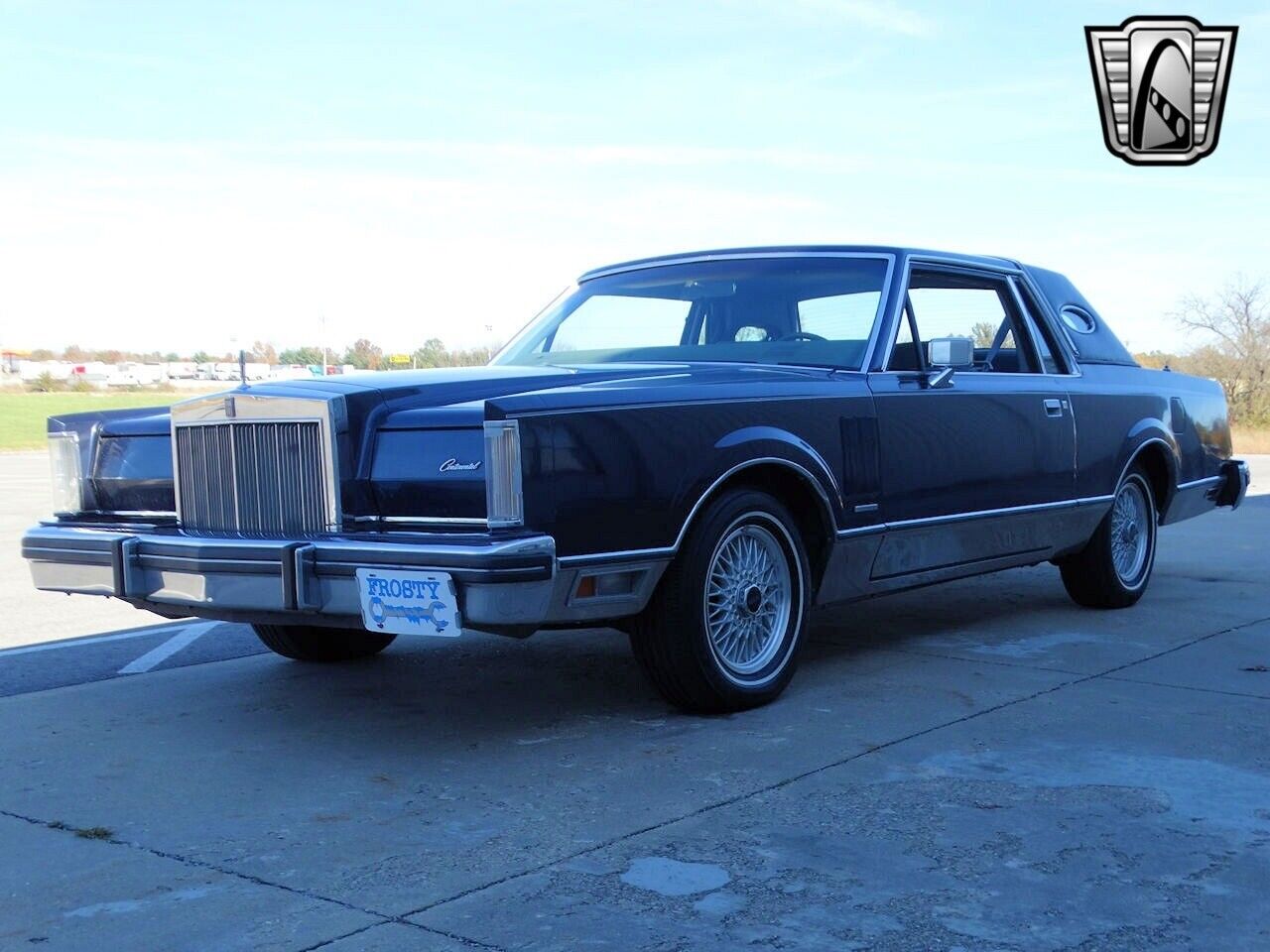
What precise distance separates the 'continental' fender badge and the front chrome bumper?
791cm

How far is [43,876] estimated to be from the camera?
11.0 ft

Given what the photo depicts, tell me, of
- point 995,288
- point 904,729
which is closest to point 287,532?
point 904,729

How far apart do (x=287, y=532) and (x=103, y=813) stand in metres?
1.02

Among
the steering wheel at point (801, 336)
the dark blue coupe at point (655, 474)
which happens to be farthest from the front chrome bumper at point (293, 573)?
the steering wheel at point (801, 336)

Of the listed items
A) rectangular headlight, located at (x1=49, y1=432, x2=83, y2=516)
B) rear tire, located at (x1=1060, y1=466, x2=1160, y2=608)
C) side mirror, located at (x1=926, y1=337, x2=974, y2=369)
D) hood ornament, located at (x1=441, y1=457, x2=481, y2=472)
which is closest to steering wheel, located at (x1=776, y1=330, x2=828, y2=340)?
side mirror, located at (x1=926, y1=337, x2=974, y2=369)

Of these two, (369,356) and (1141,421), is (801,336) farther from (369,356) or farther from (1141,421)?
(369,356)

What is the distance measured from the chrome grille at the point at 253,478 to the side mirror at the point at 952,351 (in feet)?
8.22

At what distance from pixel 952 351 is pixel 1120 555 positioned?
87.6 inches

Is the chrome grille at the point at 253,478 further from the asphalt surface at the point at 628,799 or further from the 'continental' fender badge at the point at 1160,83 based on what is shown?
the 'continental' fender badge at the point at 1160,83

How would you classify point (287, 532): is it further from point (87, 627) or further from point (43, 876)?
point (87, 627)

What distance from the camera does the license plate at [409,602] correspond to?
4.05m

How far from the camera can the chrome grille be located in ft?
14.6

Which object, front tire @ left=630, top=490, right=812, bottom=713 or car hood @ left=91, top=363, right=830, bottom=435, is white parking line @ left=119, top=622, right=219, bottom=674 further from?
front tire @ left=630, top=490, right=812, bottom=713

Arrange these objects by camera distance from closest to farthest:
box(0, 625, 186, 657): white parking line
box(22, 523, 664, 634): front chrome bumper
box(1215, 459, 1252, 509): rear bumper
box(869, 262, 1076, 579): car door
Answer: box(22, 523, 664, 634): front chrome bumper, box(869, 262, 1076, 579): car door, box(0, 625, 186, 657): white parking line, box(1215, 459, 1252, 509): rear bumper
